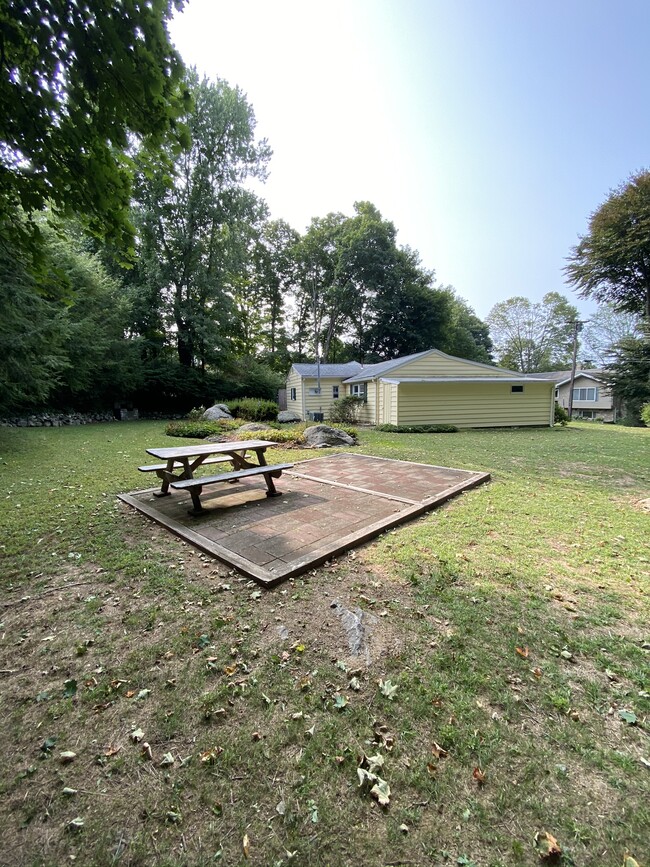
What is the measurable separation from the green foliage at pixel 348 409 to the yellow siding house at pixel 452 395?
313mm

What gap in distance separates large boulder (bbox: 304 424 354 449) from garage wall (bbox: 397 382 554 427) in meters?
5.13

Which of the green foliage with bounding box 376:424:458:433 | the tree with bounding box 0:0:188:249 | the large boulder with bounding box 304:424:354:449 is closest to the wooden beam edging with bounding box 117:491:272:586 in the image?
the tree with bounding box 0:0:188:249

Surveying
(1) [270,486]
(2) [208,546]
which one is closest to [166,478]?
(1) [270,486]

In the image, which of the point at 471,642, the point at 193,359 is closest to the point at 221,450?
the point at 471,642

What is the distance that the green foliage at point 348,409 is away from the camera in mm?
16698

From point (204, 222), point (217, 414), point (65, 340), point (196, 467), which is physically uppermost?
point (204, 222)

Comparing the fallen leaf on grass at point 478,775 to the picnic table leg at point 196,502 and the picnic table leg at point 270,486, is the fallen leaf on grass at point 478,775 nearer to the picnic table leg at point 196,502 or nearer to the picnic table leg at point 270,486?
the picnic table leg at point 196,502

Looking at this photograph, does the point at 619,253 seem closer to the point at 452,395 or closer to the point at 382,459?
the point at 452,395

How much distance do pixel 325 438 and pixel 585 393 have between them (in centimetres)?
3433

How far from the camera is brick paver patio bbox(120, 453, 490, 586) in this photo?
10.2ft

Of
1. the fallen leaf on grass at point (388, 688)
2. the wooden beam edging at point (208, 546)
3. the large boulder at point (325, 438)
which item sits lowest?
the fallen leaf on grass at point (388, 688)

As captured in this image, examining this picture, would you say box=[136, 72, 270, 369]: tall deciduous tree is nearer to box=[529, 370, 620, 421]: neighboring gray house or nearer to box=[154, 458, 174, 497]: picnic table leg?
box=[154, 458, 174, 497]: picnic table leg

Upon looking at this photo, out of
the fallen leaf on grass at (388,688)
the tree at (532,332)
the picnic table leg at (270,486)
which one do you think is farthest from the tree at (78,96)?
the tree at (532,332)

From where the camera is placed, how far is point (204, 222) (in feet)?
67.1
